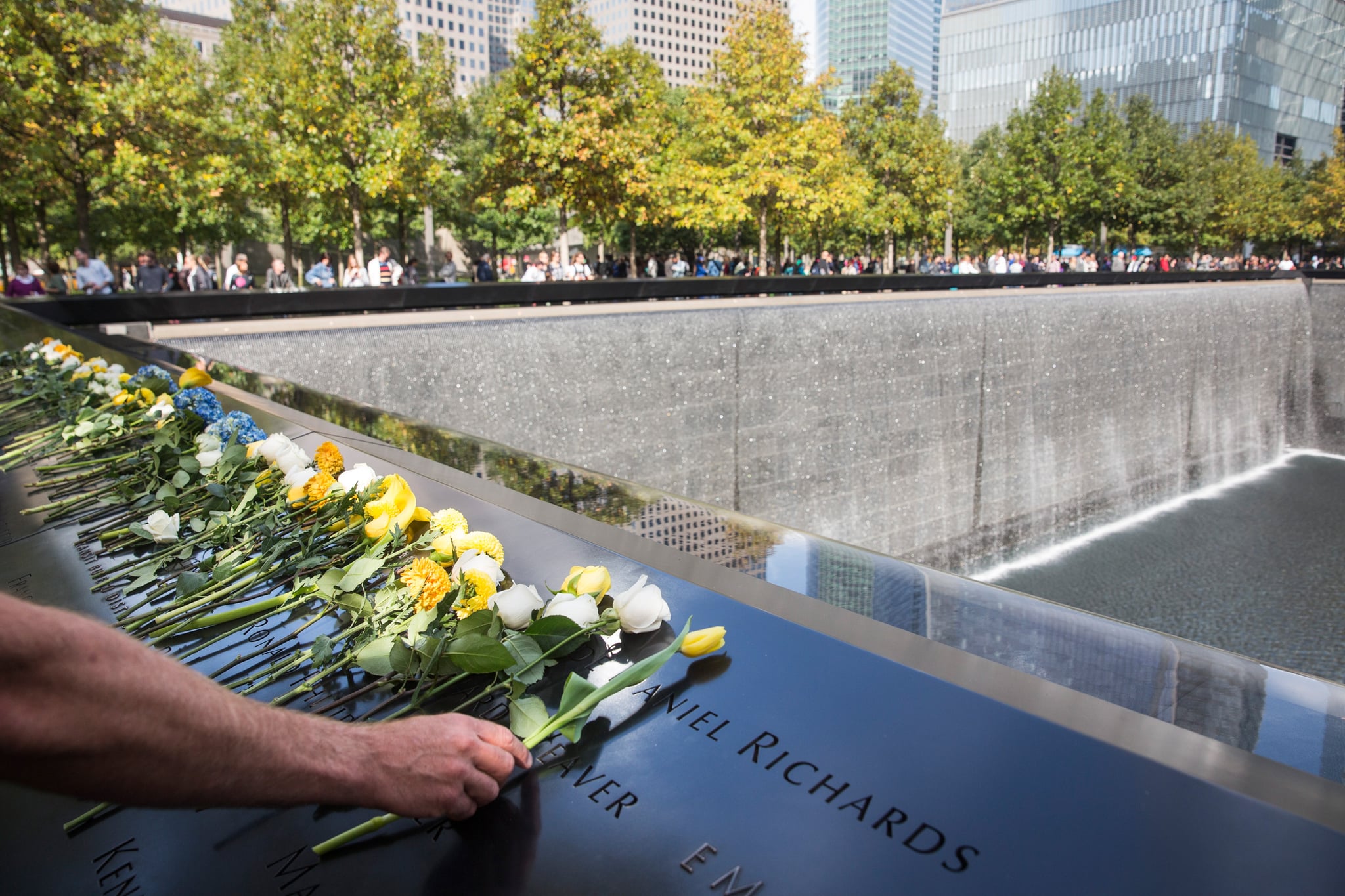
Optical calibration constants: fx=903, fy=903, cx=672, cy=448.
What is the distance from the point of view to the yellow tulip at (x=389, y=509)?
1875 millimetres

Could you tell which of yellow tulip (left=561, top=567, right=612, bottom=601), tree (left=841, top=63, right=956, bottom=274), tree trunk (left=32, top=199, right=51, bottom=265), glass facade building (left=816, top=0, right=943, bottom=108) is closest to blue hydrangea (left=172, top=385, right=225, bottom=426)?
yellow tulip (left=561, top=567, right=612, bottom=601)

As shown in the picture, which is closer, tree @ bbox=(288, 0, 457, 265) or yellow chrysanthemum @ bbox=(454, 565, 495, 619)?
yellow chrysanthemum @ bbox=(454, 565, 495, 619)

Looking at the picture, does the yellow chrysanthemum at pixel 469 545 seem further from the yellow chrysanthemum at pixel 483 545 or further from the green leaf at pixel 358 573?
the green leaf at pixel 358 573

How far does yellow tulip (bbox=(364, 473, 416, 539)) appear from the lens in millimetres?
1875

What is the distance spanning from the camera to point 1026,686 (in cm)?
124

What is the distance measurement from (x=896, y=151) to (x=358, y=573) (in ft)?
107

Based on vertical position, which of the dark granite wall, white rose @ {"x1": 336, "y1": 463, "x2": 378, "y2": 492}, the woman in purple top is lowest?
the dark granite wall

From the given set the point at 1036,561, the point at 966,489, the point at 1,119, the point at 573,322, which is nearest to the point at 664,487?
the point at 573,322

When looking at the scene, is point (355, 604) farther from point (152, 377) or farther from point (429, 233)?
point (429, 233)

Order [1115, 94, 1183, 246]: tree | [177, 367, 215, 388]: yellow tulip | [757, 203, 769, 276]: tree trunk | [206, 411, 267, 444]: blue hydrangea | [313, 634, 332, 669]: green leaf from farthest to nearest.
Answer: [1115, 94, 1183, 246]: tree
[757, 203, 769, 276]: tree trunk
[177, 367, 215, 388]: yellow tulip
[206, 411, 267, 444]: blue hydrangea
[313, 634, 332, 669]: green leaf

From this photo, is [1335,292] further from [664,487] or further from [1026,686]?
[1026,686]

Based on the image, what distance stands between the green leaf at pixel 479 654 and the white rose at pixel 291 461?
1.14 metres

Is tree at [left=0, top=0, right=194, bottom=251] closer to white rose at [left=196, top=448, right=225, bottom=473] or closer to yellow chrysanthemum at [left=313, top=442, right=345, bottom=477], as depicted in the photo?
white rose at [left=196, top=448, right=225, bottom=473]

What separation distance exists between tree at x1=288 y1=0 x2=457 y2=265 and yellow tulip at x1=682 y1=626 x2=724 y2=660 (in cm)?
2045
